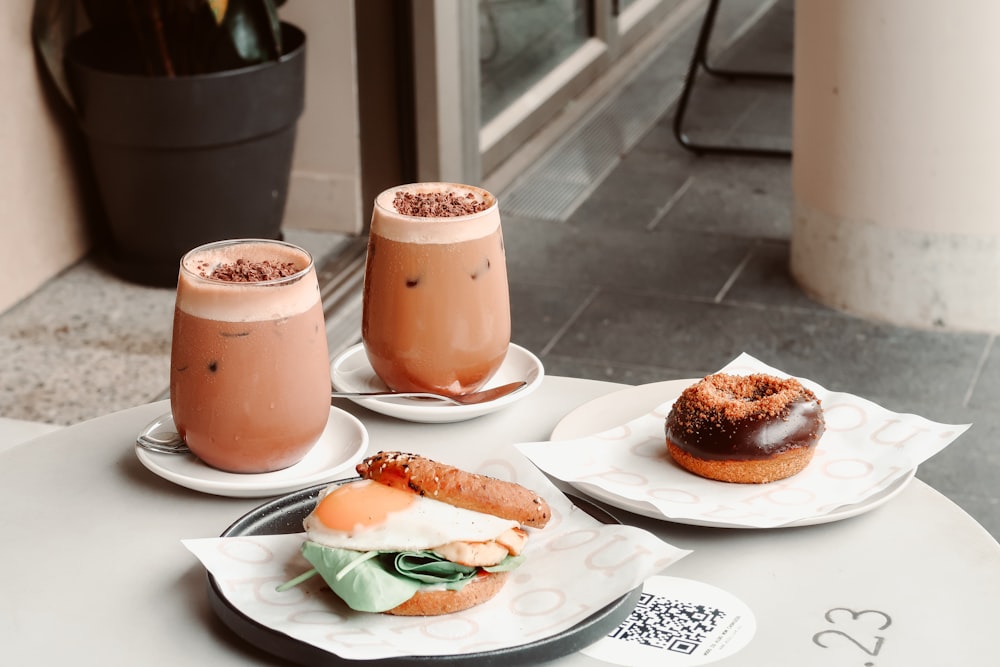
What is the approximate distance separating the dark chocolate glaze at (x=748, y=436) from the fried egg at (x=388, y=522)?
8.3 inches

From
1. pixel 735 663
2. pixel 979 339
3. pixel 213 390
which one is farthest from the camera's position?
pixel 979 339

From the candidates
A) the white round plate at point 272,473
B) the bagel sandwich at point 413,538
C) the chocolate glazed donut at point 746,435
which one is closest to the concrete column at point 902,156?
the chocolate glazed donut at point 746,435

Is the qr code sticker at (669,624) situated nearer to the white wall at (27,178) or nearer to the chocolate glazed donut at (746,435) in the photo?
the chocolate glazed donut at (746,435)

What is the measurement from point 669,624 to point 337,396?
1.33ft

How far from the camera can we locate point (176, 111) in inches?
104

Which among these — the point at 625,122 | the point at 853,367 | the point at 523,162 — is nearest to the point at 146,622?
the point at 853,367

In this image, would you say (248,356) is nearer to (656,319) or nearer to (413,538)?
(413,538)

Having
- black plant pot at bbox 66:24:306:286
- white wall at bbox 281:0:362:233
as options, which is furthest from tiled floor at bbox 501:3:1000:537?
black plant pot at bbox 66:24:306:286

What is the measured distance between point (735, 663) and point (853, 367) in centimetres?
194

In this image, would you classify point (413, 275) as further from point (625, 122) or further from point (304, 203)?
point (625, 122)

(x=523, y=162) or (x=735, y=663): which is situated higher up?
(x=735, y=663)

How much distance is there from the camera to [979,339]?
2.79 metres

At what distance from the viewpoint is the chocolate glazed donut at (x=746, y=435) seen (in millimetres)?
1013

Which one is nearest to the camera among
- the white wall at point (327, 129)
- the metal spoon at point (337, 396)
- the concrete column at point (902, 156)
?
the metal spoon at point (337, 396)
